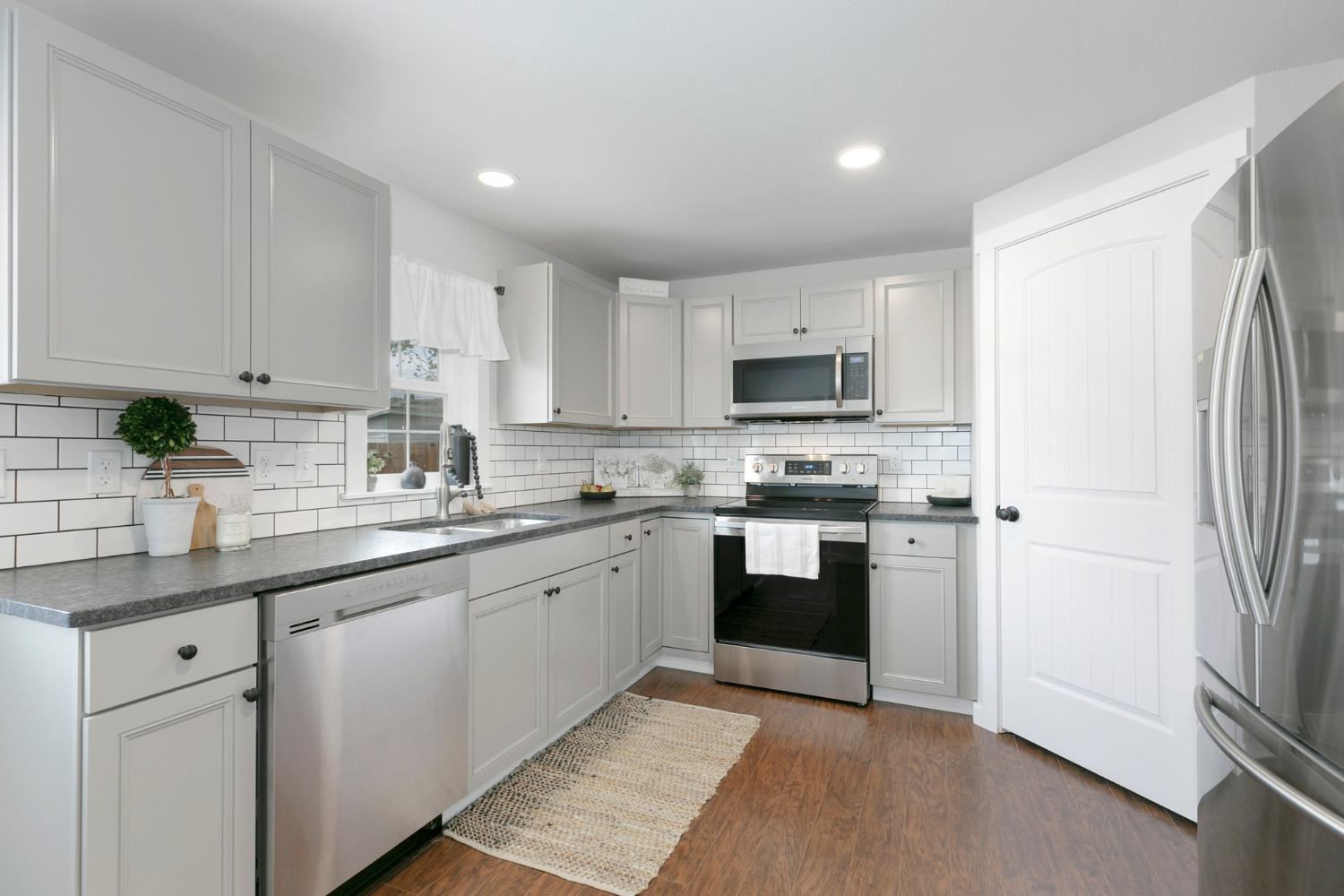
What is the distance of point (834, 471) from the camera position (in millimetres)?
3643

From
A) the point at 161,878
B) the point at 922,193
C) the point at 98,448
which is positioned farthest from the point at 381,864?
the point at 922,193

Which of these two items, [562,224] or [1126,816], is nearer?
[1126,816]

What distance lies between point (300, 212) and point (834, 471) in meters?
2.84

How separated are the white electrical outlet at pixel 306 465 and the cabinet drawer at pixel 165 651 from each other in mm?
895

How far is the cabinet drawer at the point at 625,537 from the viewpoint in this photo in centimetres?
299

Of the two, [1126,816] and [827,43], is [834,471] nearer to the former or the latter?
[1126,816]

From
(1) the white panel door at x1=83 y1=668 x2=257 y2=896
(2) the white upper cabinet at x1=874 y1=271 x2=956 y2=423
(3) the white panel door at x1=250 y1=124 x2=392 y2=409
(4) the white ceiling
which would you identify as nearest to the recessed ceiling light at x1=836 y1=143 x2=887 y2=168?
(4) the white ceiling

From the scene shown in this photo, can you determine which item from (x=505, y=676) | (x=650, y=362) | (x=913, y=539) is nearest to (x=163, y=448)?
(x=505, y=676)

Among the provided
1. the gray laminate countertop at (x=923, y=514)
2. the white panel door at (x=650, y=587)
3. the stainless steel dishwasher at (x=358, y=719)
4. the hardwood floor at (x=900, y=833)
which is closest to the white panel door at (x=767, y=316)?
the gray laminate countertop at (x=923, y=514)

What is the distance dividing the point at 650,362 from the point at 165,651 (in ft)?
9.26

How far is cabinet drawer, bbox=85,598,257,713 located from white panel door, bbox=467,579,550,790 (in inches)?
27.9

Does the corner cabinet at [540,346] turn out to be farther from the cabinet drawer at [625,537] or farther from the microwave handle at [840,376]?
the microwave handle at [840,376]

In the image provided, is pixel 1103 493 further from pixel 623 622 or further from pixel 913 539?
pixel 623 622

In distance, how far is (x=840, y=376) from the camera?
339 centimetres
